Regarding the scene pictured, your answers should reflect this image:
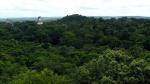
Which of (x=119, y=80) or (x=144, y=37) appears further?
(x=144, y=37)

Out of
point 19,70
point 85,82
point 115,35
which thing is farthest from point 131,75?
point 115,35

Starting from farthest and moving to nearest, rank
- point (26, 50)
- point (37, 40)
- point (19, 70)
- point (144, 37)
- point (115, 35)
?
point (37, 40) < point (115, 35) < point (144, 37) < point (26, 50) < point (19, 70)

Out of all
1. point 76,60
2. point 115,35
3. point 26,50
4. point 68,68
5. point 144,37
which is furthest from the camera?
point 115,35

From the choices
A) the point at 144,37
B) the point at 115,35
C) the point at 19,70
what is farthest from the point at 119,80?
the point at 115,35

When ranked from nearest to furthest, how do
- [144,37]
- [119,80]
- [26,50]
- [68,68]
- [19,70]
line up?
[119,80]
[19,70]
[68,68]
[26,50]
[144,37]

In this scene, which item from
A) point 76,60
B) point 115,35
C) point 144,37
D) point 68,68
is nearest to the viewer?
point 68,68

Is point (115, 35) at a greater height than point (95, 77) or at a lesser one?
lesser

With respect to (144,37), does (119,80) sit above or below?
above

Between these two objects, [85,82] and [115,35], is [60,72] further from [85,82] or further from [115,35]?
[115,35]

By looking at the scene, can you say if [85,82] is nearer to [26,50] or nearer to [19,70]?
[19,70]
